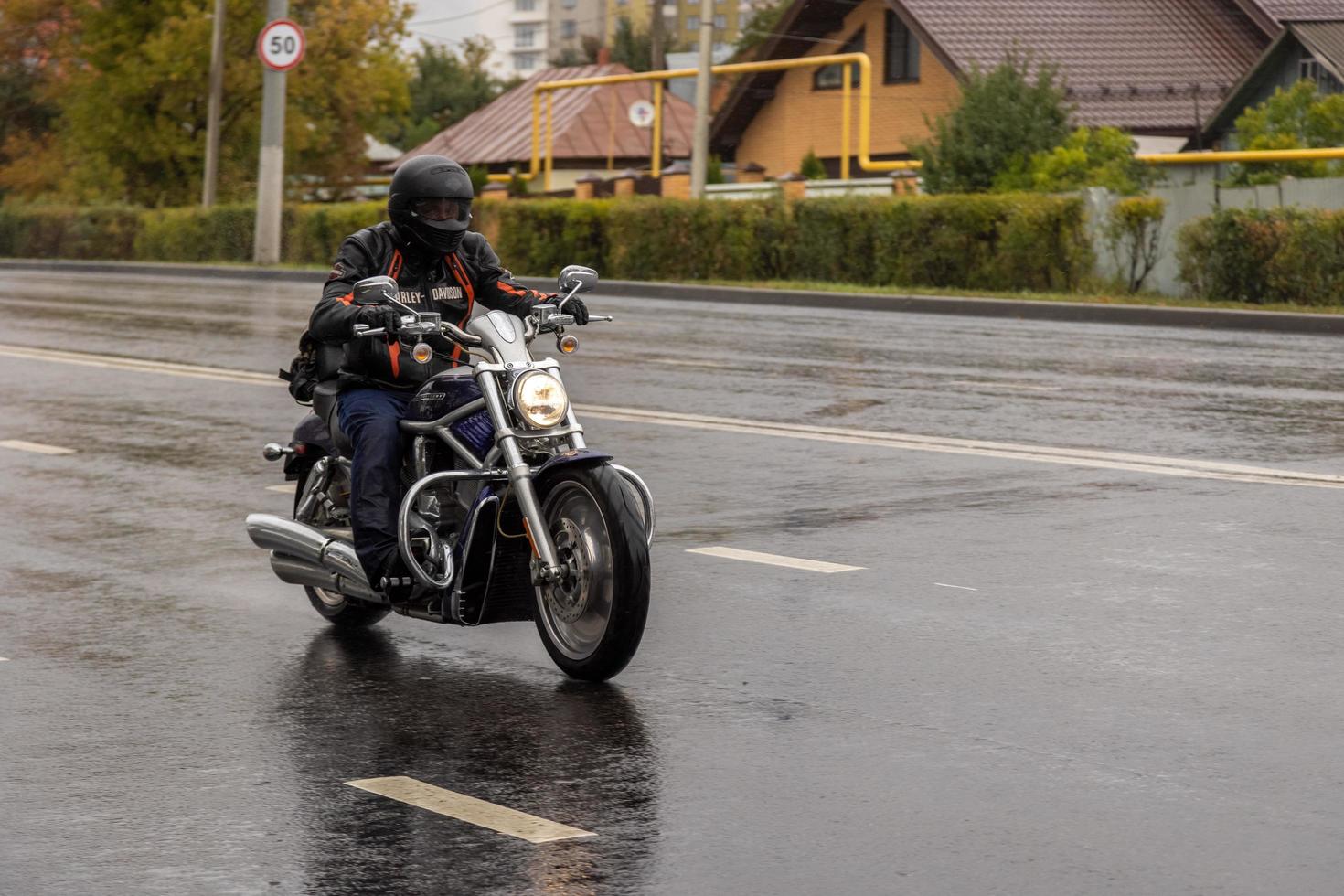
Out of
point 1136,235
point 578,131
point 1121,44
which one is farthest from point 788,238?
point 578,131

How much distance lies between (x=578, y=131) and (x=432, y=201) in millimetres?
61687

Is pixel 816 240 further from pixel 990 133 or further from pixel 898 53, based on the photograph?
pixel 898 53

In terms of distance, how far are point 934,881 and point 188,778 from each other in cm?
186

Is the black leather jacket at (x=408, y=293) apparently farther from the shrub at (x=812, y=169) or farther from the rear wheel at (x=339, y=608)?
the shrub at (x=812, y=169)

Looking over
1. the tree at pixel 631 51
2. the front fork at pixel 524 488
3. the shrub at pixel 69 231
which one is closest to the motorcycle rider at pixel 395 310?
the front fork at pixel 524 488

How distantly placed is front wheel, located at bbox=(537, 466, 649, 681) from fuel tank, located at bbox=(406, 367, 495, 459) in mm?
311

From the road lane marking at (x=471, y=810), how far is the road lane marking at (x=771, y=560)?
306cm

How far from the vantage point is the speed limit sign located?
34.5 meters

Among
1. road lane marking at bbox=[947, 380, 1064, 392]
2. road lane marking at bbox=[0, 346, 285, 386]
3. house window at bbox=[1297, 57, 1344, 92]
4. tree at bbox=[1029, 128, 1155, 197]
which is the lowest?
road lane marking at bbox=[0, 346, 285, 386]

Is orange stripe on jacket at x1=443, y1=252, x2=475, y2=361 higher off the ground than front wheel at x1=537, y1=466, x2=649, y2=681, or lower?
higher

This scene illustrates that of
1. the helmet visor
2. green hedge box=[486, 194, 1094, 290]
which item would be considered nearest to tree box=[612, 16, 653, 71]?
green hedge box=[486, 194, 1094, 290]

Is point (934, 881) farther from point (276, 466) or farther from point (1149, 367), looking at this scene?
point (1149, 367)

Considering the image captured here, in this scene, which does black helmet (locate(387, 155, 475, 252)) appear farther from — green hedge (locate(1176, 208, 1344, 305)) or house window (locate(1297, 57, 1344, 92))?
house window (locate(1297, 57, 1344, 92))

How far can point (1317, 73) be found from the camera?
41.2 m
